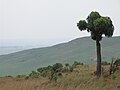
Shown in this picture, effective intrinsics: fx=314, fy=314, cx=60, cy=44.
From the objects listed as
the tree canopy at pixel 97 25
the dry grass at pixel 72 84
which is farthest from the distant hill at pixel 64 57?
the dry grass at pixel 72 84

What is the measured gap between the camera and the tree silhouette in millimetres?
21969

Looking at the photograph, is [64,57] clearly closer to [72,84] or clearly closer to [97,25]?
[97,25]

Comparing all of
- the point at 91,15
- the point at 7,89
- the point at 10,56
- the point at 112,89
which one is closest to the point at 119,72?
the point at 91,15

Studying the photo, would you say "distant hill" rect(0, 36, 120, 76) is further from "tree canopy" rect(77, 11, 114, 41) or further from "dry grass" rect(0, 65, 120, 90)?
"dry grass" rect(0, 65, 120, 90)

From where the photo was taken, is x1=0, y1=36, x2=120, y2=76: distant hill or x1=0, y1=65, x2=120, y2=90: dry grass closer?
x1=0, y1=65, x2=120, y2=90: dry grass

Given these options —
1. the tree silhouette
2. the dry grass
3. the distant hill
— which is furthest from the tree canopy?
the distant hill

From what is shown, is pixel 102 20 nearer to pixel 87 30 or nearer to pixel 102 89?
pixel 87 30

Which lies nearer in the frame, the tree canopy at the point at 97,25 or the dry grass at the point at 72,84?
the dry grass at the point at 72,84

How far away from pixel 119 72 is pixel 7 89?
12.5 m

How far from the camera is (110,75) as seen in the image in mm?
21203

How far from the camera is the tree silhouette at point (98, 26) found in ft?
72.1

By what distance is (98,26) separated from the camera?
21969mm

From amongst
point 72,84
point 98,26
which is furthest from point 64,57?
point 72,84

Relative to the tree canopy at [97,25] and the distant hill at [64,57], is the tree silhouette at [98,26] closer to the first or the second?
the tree canopy at [97,25]
